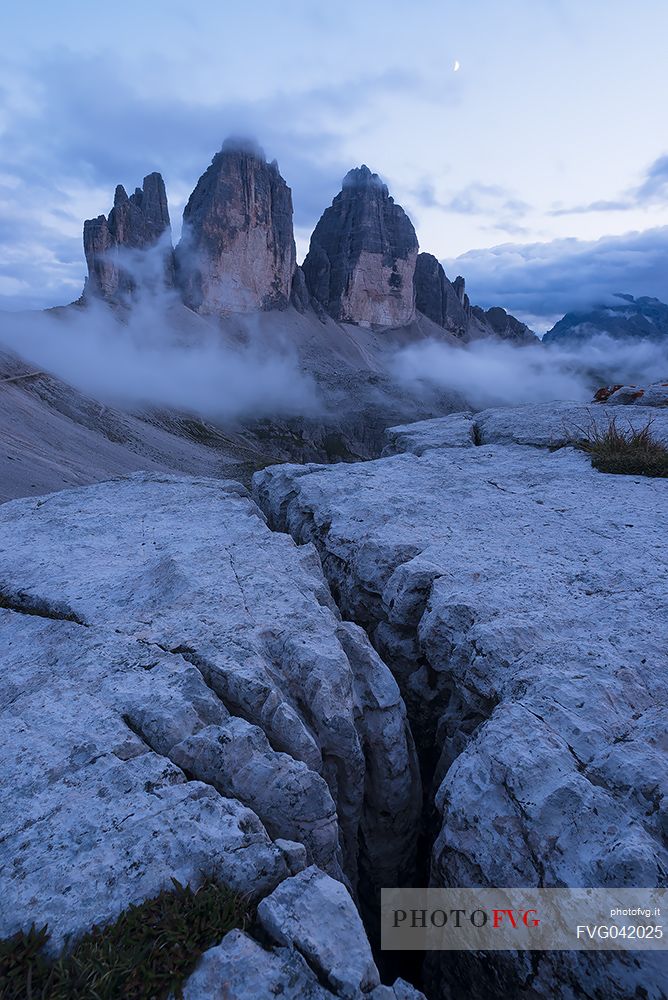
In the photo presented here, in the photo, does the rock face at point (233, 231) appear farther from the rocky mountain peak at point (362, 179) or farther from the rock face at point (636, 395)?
the rock face at point (636, 395)

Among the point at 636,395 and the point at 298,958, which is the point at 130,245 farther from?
the point at 298,958

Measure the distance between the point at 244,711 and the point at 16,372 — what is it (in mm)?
82503

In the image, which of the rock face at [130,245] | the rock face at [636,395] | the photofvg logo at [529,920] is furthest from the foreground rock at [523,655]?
the rock face at [130,245]

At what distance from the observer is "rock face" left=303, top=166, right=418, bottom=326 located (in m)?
166

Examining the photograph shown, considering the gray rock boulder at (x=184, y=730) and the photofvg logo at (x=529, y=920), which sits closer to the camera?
the photofvg logo at (x=529, y=920)

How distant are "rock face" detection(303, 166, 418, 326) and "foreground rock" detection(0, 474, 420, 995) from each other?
→ 6780 inches

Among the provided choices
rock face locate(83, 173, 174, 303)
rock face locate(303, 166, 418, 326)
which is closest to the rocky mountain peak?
rock face locate(303, 166, 418, 326)

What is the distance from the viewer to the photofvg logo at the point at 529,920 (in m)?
3.95

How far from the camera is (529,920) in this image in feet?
14.5

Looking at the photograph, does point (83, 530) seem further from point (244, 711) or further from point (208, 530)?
point (244, 711)

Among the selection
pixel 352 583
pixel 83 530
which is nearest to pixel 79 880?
pixel 352 583

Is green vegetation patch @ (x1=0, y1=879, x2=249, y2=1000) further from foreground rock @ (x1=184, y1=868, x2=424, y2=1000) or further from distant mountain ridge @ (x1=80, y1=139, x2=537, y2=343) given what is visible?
distant mountain ridge @ (x1=80, y1=139, x2=537, y2=343)

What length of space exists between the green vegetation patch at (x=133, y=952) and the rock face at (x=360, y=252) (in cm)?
17661

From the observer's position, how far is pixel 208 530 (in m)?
9.95
